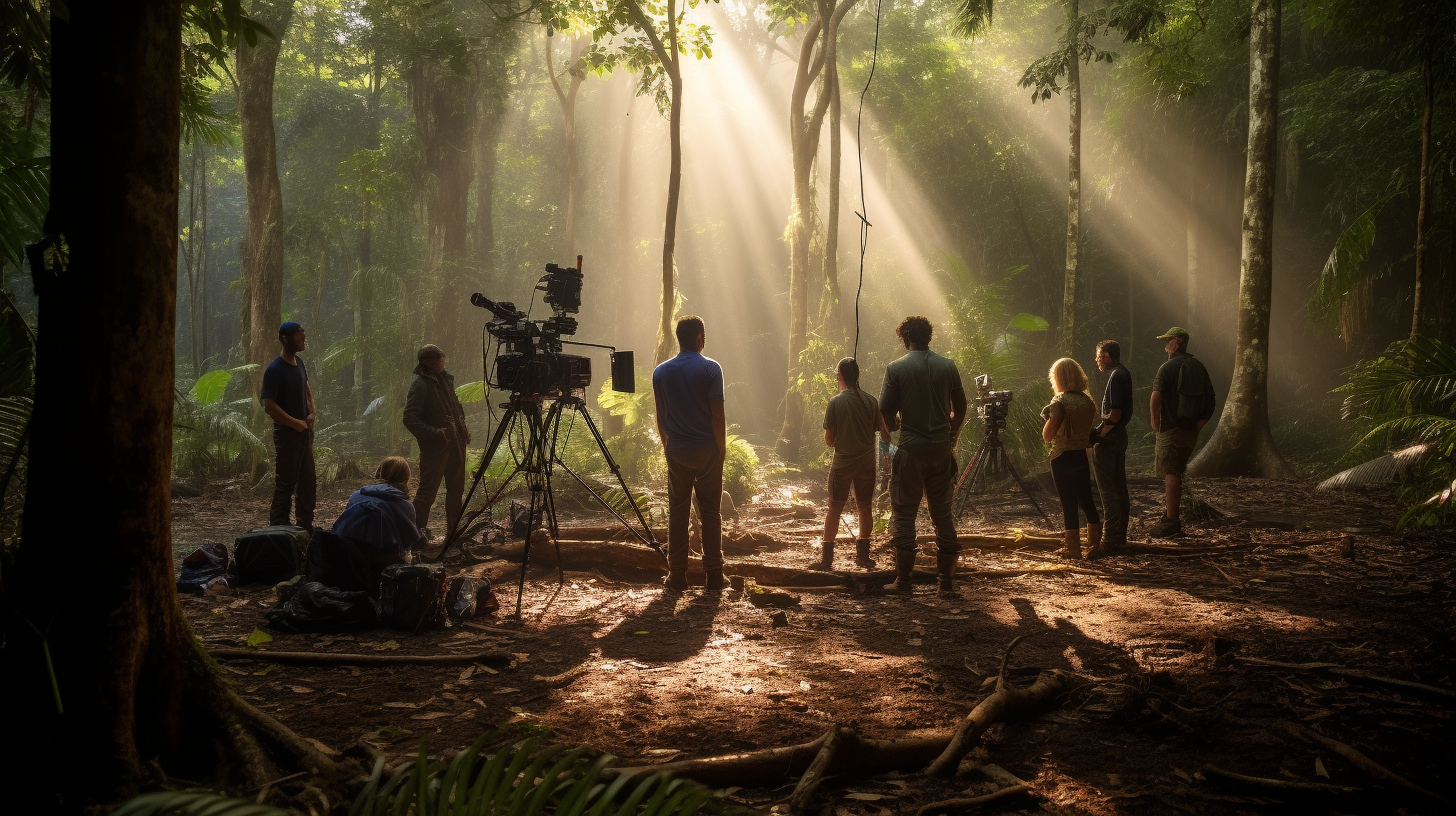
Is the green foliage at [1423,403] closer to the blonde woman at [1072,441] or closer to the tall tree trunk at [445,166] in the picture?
the blonde woman at [1072,441]

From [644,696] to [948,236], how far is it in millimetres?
19085

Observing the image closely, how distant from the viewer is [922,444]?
6.04 m


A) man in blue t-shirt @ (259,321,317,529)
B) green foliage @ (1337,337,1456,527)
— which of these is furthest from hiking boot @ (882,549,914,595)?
man in blue t-shirt @ (259,321,317,529)

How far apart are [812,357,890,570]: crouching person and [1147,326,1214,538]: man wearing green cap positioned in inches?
105

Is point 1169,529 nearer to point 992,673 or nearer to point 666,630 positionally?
point 992,673

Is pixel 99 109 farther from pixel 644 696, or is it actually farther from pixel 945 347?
pixel 945 347

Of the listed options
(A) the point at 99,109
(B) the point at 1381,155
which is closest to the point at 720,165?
(B) the point at 1381,155

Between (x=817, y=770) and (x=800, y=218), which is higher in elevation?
(x=800, y=218)

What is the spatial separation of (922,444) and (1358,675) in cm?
293

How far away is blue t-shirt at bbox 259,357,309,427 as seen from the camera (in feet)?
22.7

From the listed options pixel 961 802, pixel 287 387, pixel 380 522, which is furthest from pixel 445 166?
pixel 961 802

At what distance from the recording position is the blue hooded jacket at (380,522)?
16.9 feet

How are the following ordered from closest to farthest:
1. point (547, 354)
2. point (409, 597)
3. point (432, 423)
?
point (409, 597)
point (547, 354)
point (432, 423)

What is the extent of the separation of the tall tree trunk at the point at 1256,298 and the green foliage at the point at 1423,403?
2.00m
